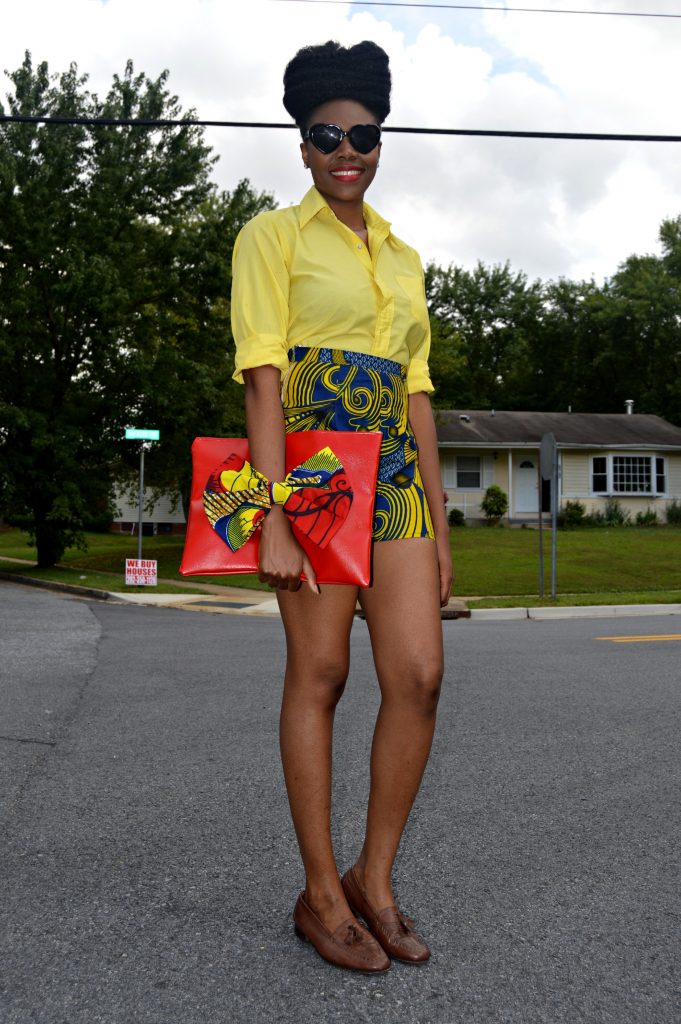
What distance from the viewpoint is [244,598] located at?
17953 mm

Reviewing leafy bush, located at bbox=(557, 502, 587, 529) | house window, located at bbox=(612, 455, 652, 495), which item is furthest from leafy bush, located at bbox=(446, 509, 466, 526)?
house window, located at bbox=(612, 455, 652, 495)

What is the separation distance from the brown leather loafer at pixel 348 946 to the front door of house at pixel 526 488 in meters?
35.3

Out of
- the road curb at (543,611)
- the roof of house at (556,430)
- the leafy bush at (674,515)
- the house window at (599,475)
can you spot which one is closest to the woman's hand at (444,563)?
the road curb at (543,611)

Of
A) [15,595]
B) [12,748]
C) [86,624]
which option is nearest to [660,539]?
[15,595]

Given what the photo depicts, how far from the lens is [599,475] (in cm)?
3809

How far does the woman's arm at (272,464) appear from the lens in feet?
7.72

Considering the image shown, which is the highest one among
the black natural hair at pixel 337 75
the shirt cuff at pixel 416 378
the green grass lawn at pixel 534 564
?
the black natural hair at pixel 337 75

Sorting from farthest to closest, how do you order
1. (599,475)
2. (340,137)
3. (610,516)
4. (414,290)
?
1. (599,475)
2. (610,516)
3. (414,290)
4. (340,137)

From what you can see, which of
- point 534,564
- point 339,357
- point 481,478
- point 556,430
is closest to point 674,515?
point 556,430

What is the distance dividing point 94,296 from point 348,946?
21177mm

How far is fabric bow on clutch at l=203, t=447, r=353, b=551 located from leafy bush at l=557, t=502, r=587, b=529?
32919mm

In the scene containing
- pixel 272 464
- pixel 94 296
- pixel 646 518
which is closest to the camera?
pixel 272 464

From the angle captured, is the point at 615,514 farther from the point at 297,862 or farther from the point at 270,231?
the point at 270,231

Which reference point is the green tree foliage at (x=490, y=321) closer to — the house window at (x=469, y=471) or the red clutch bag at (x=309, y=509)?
the house window at (x=469, y=471)
